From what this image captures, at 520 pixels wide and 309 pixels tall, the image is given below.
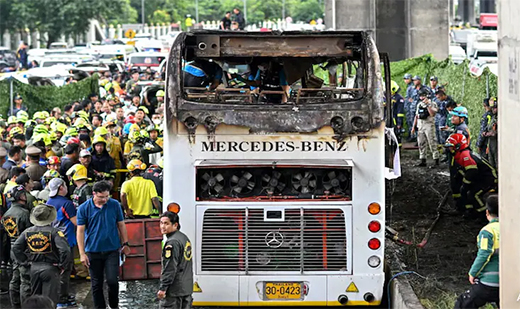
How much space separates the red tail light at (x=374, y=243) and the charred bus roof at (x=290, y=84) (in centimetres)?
122

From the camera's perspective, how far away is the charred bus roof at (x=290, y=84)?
1100 centimetres

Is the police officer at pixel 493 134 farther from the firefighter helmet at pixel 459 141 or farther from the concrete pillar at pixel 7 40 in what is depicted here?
the concrete pillar at pixel 7 40

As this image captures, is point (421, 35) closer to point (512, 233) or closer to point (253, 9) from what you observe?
point (512, 233)

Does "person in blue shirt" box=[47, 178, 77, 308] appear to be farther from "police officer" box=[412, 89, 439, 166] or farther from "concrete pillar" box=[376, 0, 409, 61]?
"concrete pillar" box=[376, 0, 409, 61]

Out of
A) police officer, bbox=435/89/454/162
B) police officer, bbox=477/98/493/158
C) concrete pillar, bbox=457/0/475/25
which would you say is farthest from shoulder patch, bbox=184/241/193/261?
concrete pillar, bbox=457/0/475/25

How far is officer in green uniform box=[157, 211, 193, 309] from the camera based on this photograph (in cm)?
1015

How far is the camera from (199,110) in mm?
11016

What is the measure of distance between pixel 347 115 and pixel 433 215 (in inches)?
265

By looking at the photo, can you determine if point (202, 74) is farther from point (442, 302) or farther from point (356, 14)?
point (356, 14)

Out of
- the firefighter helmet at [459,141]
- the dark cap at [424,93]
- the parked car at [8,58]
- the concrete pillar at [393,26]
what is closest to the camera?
the firefighter helmet at [459,141]

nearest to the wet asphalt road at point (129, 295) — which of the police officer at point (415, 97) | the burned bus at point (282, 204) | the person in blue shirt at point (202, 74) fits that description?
the burned bus at point (282, 204)

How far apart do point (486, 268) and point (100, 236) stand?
175 inches

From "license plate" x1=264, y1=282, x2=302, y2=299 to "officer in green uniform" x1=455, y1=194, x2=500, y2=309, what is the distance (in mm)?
2102

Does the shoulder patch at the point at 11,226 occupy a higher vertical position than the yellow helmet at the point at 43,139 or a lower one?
lower
